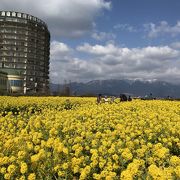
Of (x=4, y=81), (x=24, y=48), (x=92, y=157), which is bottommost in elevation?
(x=92, y=157)

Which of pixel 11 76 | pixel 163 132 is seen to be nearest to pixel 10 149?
pixel 163 132

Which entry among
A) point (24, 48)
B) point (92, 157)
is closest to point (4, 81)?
point (24, 48)

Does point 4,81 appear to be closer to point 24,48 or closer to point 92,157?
point 24,48

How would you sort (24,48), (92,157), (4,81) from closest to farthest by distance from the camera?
(92,157) < (4,81) < (24,48)

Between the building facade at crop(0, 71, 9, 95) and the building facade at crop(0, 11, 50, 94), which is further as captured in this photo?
the building facade at crop(0, 11, 50, 94)

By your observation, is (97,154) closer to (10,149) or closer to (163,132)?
(10,149)

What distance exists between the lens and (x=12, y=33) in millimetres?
139375

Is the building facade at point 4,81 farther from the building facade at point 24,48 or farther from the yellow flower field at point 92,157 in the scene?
the yellow flower field at point 92,157

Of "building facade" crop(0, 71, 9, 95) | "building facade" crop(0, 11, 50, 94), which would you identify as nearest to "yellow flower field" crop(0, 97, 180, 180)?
"building facade" crop(0, 71, 9, 95)

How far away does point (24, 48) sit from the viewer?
5512 inches

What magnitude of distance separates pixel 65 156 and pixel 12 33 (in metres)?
136

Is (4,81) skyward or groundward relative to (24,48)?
groundward

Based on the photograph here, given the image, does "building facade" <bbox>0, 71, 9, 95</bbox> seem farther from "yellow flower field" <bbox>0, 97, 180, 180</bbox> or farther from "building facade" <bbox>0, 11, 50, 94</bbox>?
"yellow flower field" <bbox>0, 97, 180, 180</bbox>

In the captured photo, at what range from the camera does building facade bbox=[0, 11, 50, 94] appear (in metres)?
138
